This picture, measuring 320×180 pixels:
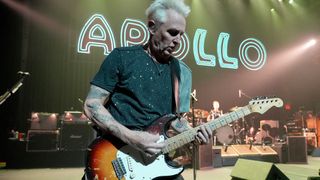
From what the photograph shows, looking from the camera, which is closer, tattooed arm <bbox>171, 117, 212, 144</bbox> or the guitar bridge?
the guitar bridge

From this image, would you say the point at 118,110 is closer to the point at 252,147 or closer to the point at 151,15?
the point at 151,15

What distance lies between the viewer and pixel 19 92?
A: 8664 millimetres

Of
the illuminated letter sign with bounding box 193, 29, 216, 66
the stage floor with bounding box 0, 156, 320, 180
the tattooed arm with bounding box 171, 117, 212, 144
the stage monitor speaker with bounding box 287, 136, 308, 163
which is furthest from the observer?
the illuminated letter sign with bounding box 193, 29, 216, 66

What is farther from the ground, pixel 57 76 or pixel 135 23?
pixel 135 23

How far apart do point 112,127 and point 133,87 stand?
0.35 metres

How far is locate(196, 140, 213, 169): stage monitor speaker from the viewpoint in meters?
7.22

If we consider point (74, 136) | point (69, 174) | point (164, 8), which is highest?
point (164, 8)

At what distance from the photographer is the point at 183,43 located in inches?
387

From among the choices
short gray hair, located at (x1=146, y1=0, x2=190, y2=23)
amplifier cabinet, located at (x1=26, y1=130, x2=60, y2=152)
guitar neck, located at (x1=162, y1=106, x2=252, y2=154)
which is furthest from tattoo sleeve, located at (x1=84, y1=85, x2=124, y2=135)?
amplifier cabinet, located at (x1=26, y1=130, x2=60, y2=152)

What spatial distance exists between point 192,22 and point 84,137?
6.06 metres

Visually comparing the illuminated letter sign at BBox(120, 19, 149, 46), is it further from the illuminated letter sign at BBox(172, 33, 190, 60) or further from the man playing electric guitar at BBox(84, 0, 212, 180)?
the man playing electric guitar at BBox(84, 0, 212, 180)

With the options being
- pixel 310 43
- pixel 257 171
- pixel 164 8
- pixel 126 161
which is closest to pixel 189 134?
pixel 126 161

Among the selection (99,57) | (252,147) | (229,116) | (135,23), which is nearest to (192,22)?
(135,23)

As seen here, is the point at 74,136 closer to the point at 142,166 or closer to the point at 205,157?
the point at 205,157
